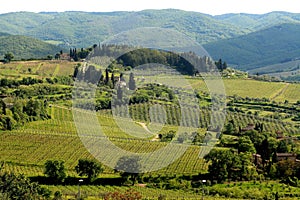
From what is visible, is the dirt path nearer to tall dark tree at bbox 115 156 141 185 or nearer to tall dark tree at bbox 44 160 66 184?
tall dark tree at bbox 115 156 141 185

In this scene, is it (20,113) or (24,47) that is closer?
(20,113)

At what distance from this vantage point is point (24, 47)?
127 meters

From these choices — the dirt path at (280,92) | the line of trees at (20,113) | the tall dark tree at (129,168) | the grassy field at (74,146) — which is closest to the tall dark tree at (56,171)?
the grassy field at (74,146)

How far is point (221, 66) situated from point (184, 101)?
33871mm

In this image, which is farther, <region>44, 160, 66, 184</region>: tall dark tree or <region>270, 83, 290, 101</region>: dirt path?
<region>270, 83, 290, 101</region>: dirt path

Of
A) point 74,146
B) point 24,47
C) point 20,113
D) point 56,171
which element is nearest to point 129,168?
point 56,171

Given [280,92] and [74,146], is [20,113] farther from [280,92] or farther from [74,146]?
[280,92]

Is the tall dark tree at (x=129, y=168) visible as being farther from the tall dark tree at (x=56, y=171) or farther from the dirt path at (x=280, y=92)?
the dirt path at (x=280, y=92)

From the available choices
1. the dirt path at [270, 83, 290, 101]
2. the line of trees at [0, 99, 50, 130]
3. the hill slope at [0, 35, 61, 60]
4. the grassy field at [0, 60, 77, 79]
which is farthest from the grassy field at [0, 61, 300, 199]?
the hill slope at [0, 35, 61, 60]

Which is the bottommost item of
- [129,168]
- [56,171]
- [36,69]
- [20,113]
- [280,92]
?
[56,171]

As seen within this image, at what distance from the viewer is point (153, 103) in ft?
193

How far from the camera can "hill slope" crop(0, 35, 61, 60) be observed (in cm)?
12306

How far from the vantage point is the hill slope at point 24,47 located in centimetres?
12306

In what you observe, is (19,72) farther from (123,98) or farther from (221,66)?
(221,66)
